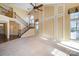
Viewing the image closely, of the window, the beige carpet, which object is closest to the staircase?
the beige carpet

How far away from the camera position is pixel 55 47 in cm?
240

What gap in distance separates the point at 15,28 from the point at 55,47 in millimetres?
791

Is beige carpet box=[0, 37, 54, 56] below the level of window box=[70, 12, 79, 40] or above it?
below

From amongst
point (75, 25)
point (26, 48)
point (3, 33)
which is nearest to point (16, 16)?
point (3, 33)

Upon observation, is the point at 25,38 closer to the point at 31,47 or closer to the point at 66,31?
the point at 31,47

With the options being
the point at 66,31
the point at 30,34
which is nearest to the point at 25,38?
the point at 30,34

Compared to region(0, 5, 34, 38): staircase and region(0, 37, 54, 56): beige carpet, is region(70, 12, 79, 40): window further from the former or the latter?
region(0, 5, 34, 38): staircase

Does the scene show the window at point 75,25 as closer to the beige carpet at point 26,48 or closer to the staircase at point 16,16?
the beige carpet at point 26,48

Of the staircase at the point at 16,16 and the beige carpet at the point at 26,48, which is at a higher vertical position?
the staircase at the point at 16,16

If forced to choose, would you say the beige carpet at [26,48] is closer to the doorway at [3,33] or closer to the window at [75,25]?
the doorway at [3,33]

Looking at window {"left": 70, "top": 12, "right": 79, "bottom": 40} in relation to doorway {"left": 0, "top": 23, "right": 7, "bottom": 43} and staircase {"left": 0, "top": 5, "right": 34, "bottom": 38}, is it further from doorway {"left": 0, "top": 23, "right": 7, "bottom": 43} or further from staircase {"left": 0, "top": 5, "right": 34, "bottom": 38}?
doorway {"left": 0, "top": 23, "right": 7, "bottom": 43}

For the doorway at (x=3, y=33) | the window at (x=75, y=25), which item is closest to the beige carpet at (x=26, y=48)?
the doorway at (x=3, y=33)

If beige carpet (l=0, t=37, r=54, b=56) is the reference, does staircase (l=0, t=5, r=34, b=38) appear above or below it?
above

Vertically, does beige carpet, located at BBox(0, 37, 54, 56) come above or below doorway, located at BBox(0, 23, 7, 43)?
below
